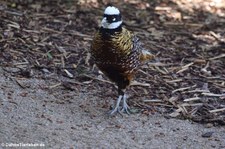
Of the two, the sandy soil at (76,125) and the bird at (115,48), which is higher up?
the bird at (115,48)

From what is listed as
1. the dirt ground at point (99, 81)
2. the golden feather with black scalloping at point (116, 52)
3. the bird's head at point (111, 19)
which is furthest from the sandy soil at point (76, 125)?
the bird's head at point (111, 19)

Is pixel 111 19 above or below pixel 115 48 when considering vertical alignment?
above

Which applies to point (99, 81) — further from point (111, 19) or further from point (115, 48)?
point (111, 19)

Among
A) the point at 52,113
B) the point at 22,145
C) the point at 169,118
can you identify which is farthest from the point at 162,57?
the point at 22,145

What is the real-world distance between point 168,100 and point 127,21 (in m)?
2.40

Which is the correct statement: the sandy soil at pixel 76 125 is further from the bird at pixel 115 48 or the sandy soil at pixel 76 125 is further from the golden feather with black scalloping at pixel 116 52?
the golden feather with black scalloping at pixel 116 52

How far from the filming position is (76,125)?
4859 mm

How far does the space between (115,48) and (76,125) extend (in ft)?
2.47

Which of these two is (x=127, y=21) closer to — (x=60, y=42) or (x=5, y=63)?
(x=60, y=42)

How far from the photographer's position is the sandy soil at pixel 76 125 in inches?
178

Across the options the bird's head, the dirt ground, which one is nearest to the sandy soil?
the dirt ground

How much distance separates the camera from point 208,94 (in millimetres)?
5809

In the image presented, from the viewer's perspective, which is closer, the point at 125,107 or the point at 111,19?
the point at 111,19

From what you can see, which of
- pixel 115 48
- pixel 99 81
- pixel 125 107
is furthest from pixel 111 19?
pixel 99 81
